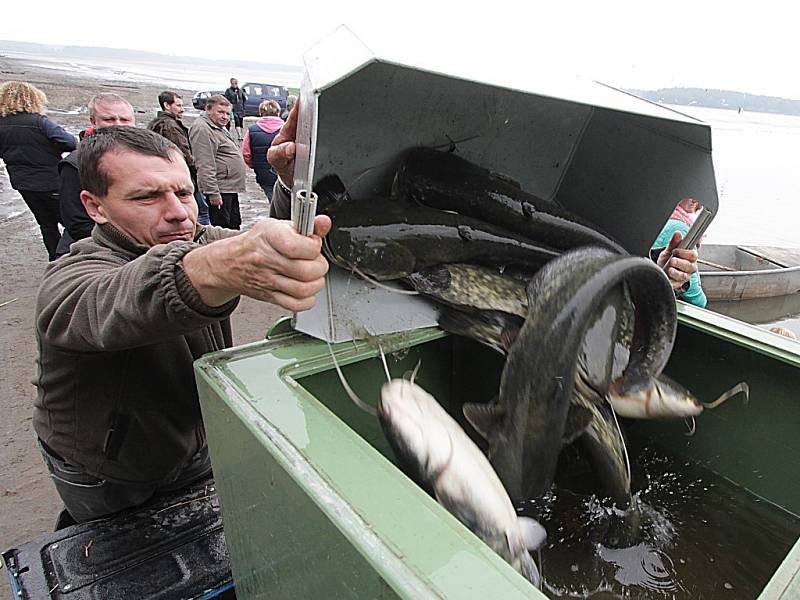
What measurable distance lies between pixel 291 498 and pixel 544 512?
108cm

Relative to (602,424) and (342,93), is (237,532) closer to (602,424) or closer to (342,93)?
(602,424)

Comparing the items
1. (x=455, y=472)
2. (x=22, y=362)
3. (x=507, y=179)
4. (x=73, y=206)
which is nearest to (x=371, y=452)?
(x=455, y=472)

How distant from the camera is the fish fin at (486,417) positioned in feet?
5.10

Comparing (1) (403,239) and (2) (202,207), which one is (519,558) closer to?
(1) (403,239)

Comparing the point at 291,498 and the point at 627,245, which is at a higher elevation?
the point at 627,245

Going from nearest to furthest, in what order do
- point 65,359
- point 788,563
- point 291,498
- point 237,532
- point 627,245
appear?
point 788,563
point 291,498
point 237,532
point 65,359
point 627,245

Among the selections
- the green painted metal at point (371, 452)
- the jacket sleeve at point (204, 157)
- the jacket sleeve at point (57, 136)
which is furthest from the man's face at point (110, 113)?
the green painted metal at point (371, 452)

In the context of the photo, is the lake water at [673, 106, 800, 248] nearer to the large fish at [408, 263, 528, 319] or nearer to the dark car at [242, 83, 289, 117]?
the large fish at [408, 263, 528, 319]

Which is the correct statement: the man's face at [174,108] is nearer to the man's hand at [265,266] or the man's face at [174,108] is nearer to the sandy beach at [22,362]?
the sandy beach at [22,362]

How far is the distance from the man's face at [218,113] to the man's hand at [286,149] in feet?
16.4

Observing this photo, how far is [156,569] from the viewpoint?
170 cm

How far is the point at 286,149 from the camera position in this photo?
81.8 inches

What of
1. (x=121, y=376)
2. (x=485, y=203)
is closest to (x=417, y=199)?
(x=485, y=203)

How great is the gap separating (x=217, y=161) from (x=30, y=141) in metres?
1.93
